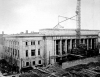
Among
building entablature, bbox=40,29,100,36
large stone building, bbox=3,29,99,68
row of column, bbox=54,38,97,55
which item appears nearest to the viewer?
large stone building, bbox=3,29,99,68

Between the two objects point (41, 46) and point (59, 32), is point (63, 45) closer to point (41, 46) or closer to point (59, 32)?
point (59, 32)

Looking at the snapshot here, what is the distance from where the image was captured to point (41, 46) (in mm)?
37531

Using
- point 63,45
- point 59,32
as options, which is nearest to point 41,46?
point 59,32

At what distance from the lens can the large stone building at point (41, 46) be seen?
34469 millimetres

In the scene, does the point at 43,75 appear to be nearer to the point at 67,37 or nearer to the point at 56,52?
the point at 56,52

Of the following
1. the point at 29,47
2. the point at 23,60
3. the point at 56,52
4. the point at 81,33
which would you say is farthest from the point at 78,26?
the point at 23,60

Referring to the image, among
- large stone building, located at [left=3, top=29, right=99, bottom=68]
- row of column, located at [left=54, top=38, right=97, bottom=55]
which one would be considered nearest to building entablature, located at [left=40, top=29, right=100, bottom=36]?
large stone building, located at [left=3, top=29, right=99, bottom=68]

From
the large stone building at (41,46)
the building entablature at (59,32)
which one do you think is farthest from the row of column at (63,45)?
the building entablature at (59,32)

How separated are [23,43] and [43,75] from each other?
1226 cm

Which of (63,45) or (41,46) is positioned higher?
(41,46)

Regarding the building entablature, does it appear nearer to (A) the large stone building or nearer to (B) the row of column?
(A) the large stone building

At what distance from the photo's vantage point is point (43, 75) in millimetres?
26328

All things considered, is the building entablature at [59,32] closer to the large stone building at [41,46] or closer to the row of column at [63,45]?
the large stone building at [41,46]

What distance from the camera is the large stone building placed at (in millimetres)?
34469
